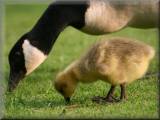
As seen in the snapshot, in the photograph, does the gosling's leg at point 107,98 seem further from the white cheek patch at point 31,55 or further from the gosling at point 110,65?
the white cheek patch at point 31,55

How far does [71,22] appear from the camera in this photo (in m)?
5.73

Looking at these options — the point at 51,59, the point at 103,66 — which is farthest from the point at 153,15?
the point at 51,59

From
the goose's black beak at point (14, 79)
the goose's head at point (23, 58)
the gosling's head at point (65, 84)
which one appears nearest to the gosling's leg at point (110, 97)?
the gosling's head at point (65, 84)

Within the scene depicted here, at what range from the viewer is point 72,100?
5.13m

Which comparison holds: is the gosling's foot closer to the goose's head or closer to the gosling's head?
the gosling's head

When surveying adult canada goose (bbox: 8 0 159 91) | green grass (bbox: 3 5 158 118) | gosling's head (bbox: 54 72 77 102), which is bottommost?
green grass (bbox: 3 5 158 118)

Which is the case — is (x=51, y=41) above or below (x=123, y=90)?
above

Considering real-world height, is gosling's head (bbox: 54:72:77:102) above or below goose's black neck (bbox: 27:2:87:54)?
below

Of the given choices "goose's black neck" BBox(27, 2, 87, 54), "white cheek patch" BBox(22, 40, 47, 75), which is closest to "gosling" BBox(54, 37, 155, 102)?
"white cheek patch" BBox(22, 40, 47, 75)

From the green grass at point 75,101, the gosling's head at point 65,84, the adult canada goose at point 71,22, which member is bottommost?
the green grass at point 75,101

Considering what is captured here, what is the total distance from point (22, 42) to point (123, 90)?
45.1 inches

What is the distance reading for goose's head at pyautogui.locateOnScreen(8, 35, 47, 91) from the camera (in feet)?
17.9

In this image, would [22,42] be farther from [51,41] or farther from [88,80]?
[88,80]

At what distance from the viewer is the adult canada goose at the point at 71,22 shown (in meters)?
5.50
